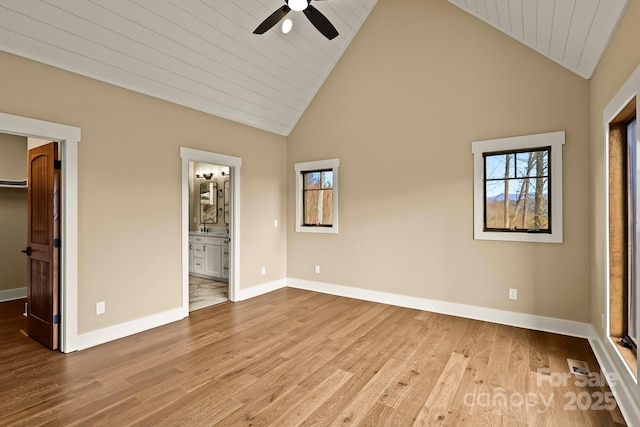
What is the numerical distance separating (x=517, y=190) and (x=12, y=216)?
7408 mm

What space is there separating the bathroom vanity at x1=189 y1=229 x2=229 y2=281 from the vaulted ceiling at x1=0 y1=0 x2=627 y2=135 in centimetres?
242

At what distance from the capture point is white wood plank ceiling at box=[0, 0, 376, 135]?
9.07ft

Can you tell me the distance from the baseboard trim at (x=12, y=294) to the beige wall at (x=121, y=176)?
3.01 meters

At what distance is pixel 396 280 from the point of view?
4613 millimetres

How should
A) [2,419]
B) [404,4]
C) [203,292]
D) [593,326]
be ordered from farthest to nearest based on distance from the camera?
[203,292] → [404,4] → [593,326] → [2,419]

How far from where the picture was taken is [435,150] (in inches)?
168

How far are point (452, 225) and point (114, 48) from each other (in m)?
4.32

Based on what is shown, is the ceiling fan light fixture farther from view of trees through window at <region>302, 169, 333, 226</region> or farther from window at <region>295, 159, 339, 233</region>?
view of trees through window at <region>302, 169, 333, 226</region>

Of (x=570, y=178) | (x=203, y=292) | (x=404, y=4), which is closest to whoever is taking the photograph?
(x=570, y=178)

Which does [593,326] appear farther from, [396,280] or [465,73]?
→ [465,73]

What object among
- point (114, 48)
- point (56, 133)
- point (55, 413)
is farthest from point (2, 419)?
point (114, 48)

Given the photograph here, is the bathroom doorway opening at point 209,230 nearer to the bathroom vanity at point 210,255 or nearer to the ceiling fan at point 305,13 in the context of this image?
the bathroom vanity at point 210,255

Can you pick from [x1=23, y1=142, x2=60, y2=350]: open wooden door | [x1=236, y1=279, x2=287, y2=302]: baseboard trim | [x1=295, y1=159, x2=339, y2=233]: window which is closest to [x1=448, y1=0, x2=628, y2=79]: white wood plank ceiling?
[x1=295, y1=159, x2=339, y2=233]: window

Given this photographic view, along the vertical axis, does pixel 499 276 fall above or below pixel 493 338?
above
